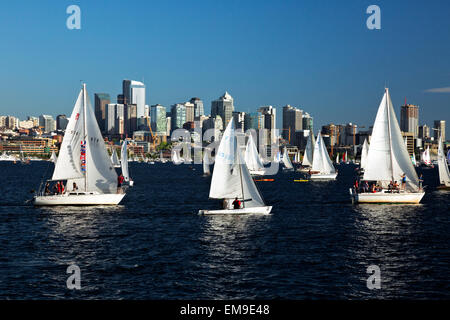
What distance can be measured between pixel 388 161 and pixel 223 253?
105 feet

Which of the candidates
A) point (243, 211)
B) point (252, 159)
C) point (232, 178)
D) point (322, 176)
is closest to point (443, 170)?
point (322, 176)

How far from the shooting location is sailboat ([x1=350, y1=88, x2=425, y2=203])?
197ft

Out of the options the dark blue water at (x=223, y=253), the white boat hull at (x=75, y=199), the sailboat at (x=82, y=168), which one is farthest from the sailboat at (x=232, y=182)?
the sailboat at (x=82, y=168)

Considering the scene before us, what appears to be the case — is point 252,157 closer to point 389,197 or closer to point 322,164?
point 322,164

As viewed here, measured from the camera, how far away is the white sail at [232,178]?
1930 inches

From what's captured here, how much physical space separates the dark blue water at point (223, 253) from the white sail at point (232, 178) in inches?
80.4

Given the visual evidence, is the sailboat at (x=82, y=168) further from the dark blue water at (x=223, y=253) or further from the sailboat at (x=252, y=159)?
the sailboat at (x=252, y=159)

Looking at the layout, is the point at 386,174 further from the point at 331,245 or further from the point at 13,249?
the point at 13,249

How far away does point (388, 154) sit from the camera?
60.9 m

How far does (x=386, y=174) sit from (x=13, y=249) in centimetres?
3977

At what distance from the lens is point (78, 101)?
56.4 m

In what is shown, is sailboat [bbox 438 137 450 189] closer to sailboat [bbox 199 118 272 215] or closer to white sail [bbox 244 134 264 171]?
white sail [bbox 244 134 264 171]

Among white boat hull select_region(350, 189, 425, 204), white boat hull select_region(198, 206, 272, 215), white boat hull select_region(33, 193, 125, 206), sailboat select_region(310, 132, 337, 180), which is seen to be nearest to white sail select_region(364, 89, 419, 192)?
white boat hull select_region(350, 189, 425, 204)
